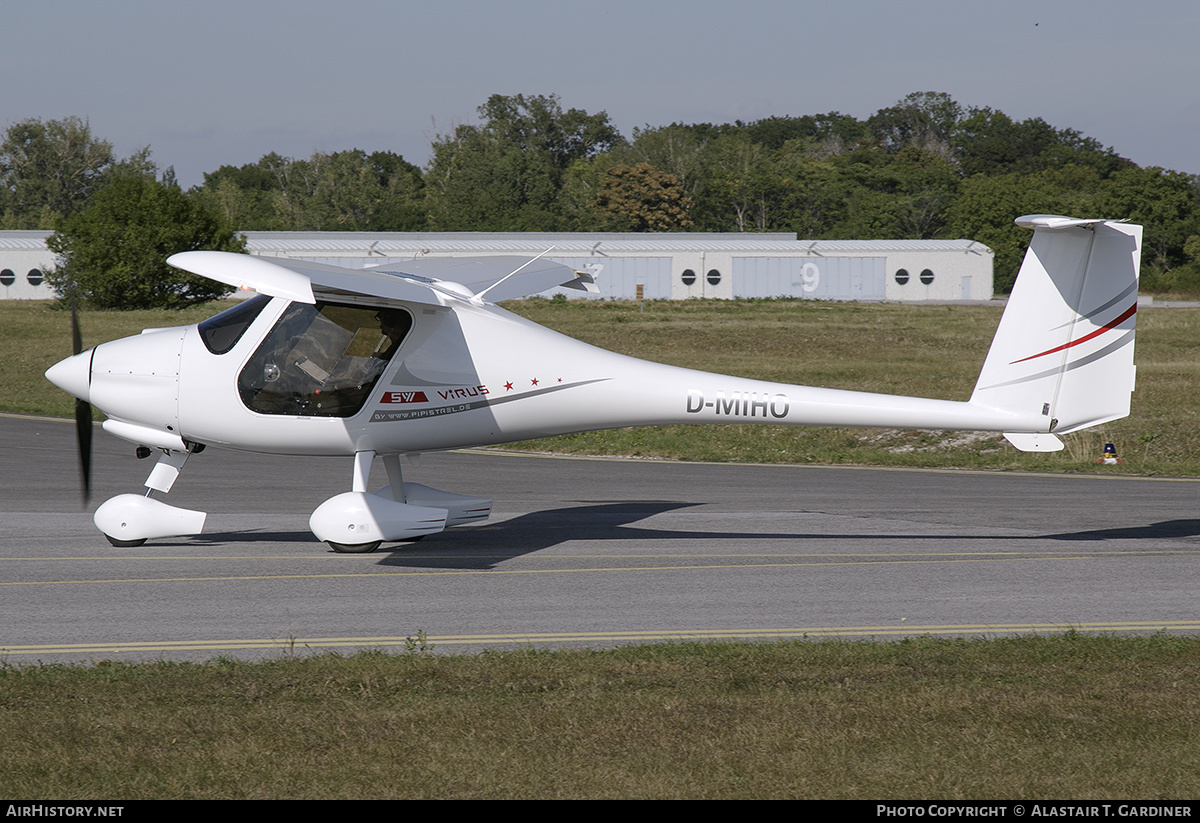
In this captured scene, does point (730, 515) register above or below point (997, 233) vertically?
below

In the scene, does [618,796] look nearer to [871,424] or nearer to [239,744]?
[239,744]

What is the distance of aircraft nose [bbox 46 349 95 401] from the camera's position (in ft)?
41.2

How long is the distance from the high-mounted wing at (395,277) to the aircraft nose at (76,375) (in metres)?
2.18

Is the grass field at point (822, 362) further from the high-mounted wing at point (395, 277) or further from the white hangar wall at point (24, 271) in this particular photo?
the high-mounted wing at point (395, 277)

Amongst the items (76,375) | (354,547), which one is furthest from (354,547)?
(76,375)

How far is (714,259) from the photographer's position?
7269cm

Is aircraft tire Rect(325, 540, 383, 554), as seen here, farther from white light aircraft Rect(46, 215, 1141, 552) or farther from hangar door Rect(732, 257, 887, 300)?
hangar door Rect(732, 257, 887, 300)

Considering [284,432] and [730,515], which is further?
[730,515]

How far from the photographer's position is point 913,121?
163625mm

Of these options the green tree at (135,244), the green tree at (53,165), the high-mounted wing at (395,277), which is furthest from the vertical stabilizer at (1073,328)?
the green tree at (53,165)

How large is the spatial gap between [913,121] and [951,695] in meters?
167

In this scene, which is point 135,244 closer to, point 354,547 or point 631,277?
point 631,277

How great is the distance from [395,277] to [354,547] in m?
2.96
